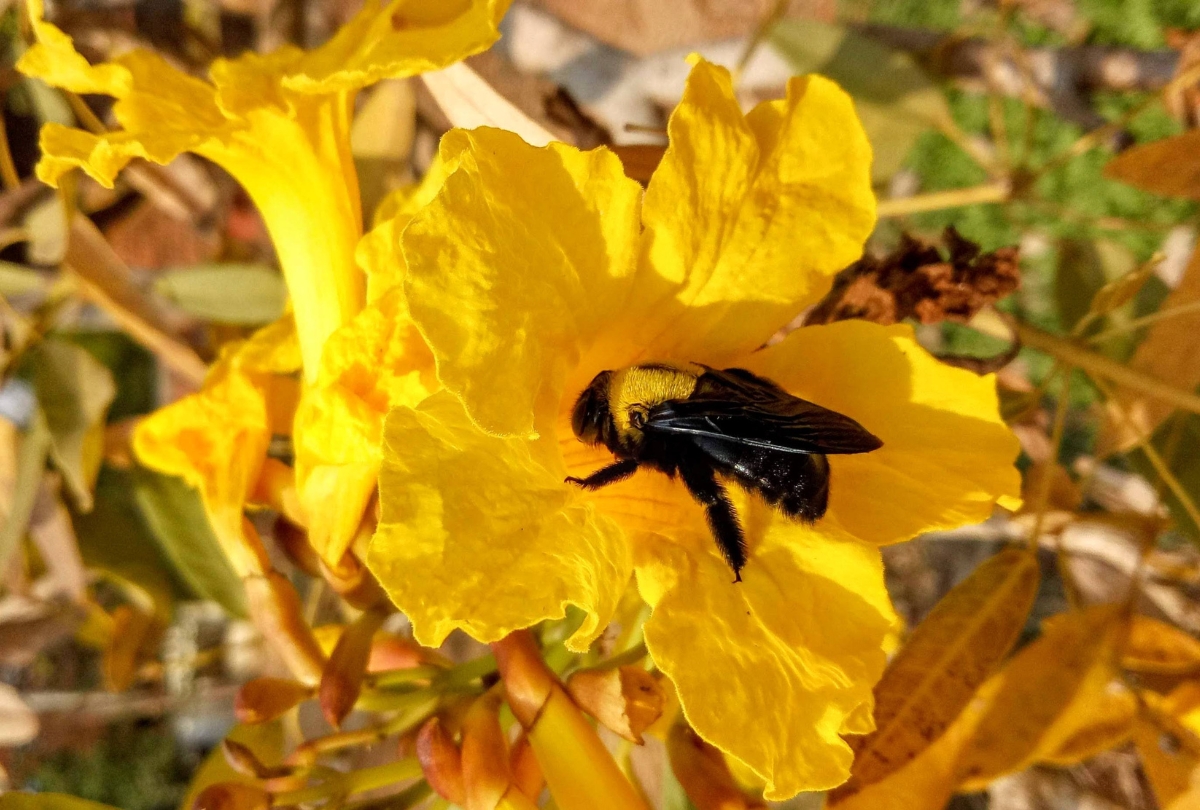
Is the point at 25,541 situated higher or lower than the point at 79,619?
higher

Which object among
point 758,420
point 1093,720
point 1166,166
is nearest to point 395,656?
point 758,420

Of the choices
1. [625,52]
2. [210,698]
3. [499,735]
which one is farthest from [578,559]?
[625,52]

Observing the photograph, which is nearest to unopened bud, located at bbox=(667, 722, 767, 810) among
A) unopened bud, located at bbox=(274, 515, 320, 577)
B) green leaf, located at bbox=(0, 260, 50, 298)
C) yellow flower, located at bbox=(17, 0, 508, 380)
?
unopened bud, located at bbox=(274, 515, 320, 577)

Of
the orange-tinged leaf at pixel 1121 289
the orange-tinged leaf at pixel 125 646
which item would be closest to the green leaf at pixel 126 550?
the orange-tinged leaf at pixel 125 646

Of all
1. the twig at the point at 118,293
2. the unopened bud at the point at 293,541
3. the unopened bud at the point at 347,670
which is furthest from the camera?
the twig at the point at 118,293

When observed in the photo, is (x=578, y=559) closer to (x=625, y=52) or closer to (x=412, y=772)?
(x=412, y=772)

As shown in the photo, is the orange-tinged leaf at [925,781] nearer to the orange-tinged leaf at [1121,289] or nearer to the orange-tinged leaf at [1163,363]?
the orange-tinged leaf at [1163,363]
